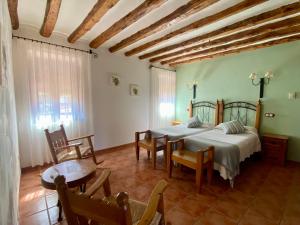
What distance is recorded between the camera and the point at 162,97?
530cm

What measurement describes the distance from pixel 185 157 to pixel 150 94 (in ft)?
8.98

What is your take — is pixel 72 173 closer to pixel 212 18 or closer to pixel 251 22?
pixel 212 18

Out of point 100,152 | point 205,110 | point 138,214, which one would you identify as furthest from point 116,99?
point 138,214

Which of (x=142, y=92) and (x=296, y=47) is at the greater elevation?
(x=296, y=47)

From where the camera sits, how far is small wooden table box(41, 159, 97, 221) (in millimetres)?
1632

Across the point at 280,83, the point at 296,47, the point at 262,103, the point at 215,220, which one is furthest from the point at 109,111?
the point at 296,47

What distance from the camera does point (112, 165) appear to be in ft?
10.9

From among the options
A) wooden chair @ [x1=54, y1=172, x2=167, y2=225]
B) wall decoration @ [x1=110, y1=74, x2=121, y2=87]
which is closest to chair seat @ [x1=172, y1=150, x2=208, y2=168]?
wooden chair @ [x1=54, y1=172, x2=167, y2=225]

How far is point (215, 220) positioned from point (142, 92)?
3584 millimetres

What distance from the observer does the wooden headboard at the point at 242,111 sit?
12.4ft

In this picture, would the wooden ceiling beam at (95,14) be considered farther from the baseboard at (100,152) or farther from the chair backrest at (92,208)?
the baseboard at (100,152)

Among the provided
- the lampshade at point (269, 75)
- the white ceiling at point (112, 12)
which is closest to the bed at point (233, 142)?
the lampshade at point (269, 75)

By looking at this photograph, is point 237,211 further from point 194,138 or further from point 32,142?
point 32,142

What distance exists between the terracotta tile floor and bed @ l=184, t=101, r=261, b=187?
32 cm
